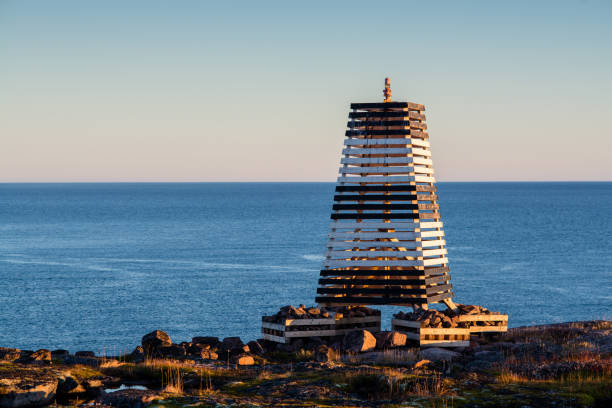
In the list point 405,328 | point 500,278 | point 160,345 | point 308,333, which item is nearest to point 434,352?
point 405,328

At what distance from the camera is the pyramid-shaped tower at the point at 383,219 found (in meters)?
26.4

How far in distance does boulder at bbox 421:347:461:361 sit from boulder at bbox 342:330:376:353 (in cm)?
156

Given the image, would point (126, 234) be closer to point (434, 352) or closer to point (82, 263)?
point (82, 263)

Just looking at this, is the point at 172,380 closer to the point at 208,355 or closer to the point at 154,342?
the point at 208,355

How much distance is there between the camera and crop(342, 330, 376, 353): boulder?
23.7 metres

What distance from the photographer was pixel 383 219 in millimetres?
26750

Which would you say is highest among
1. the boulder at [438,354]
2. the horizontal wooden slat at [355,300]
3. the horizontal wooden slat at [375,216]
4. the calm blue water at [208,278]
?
the horizontal wooden slat at [375,216]

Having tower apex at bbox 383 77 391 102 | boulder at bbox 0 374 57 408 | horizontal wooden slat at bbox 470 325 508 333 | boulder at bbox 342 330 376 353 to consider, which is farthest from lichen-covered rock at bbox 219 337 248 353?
tower apex at bbox 383 77 391 102

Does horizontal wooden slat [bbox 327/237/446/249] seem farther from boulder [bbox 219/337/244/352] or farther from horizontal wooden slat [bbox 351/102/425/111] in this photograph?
boulder [bbox 219/337/244/352]

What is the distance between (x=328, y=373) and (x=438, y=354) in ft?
14.8

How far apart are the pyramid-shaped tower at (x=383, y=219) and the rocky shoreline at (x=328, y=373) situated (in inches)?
59.1

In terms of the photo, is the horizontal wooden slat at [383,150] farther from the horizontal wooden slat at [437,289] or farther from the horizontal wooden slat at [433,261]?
the horizontal wooden slat at [437,289]

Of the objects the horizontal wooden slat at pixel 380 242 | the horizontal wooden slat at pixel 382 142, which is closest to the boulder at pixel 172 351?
the horizontal wooden slat at pixel 380 242

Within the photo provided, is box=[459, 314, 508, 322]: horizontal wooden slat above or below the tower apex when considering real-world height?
below
